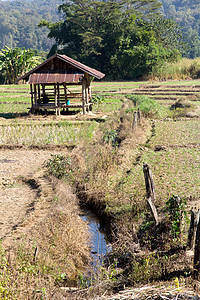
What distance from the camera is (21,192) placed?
8141mm

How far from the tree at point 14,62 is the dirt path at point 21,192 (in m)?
23.6

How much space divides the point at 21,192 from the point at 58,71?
9639 millimetres

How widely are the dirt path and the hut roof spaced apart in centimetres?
583

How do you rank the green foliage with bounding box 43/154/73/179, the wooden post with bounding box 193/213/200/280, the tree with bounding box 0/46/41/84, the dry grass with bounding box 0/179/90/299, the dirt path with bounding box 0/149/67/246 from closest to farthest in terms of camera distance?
the dry grass with bounding box 0/179/90/299 < the wooden post with bounding box 193/213/200/280 < the dirt path with bounding box 0/149/67/246 < the green foliage with bounding box 43/154/73/179 < the tree with bounding box 0/46/41/84

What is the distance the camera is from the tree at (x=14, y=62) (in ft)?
109

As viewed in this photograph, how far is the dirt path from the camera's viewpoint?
6426 mm

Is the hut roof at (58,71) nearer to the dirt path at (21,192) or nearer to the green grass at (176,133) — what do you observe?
the green grass at (176,133)

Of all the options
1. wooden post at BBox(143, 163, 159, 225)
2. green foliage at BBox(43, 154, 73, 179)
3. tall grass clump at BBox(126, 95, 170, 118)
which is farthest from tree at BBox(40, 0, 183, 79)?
wooden post at BBox(143, 163, 159, 225)

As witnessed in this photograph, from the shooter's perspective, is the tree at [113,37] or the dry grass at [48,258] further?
the tree at [113,37]

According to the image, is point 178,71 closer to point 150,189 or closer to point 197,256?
point 150,189

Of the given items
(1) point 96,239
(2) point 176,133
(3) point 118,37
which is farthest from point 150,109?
(3) point 118,37

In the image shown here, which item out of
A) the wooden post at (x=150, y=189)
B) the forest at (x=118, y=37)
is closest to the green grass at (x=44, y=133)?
the wooden post at (x=150, y=189)

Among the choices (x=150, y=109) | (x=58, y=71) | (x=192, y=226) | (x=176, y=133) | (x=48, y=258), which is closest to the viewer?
(x=192, y=226)

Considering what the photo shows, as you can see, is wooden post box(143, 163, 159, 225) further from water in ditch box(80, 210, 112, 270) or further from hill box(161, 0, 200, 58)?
hill box(161, 0, 200, 58)
